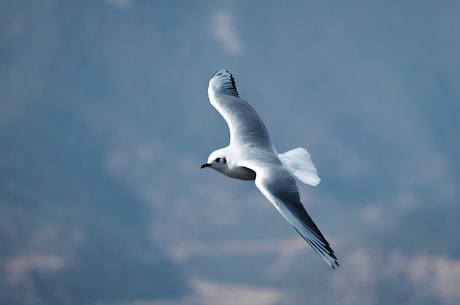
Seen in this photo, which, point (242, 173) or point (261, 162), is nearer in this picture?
point (261, 162)

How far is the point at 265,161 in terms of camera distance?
249 inches

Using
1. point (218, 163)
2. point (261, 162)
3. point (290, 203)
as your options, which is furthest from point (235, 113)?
point (290, 203)

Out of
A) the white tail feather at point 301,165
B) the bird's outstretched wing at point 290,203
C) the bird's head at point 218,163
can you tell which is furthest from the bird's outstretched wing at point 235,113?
the bird's outstretched wing at point 290,203

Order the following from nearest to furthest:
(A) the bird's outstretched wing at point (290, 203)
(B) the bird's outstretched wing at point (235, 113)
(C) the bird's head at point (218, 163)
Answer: (A) the bird's outstretched wing at point (290, 203)
(C) the bird's head at point (218, 163)
(B) the bird's outstretched wing at point (235, 113)

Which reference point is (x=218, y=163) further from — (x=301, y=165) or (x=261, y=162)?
(x=301, y=165)

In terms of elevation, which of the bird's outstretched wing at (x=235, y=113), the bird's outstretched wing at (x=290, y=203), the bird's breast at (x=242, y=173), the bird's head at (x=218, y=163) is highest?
A: the bird's outstretched wing at (x=235, y=113)

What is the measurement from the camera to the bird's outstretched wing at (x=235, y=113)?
704 centimetres

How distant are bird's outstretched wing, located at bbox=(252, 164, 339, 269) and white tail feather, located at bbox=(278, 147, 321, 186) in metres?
0.19

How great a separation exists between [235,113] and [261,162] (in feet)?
4.33

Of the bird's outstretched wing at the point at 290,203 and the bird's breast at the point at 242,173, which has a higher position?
the bird's breast at the point at 242,173

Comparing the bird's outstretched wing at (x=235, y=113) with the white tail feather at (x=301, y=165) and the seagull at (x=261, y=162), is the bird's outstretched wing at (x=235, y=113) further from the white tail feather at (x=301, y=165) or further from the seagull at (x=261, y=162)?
the white tail feather at (x=301, y=165)

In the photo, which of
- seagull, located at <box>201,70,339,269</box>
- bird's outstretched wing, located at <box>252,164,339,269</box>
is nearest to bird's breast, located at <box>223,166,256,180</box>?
seagull, located at <box>201,70,339,269</box>

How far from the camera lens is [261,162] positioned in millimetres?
6266

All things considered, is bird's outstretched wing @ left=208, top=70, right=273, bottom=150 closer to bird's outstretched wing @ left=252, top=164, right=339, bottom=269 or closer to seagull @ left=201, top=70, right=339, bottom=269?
seagull @ left=201, top=70, right=339, bottom=269
